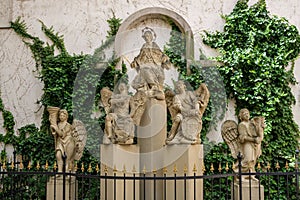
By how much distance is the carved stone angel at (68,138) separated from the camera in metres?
7.85

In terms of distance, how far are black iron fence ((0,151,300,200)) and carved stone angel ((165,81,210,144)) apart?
0.51 metres

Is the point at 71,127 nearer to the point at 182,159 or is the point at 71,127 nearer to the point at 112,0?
the point at 182,159

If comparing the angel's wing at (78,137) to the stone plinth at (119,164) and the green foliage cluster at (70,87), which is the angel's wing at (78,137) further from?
the green foliage cluster at (70,87)

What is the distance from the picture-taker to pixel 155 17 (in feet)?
32.5

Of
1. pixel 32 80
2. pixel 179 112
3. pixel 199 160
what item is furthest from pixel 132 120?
pixel 32 80

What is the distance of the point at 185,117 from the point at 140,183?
4.49ft

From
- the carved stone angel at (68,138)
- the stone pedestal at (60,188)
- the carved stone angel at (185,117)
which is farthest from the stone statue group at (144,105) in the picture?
the stone pedestal at (60,188)

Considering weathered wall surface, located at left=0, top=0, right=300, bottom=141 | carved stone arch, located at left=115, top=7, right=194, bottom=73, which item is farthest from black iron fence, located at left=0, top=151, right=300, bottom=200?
carved stone arch, located at left=115, top=7, right=194, bottom=73

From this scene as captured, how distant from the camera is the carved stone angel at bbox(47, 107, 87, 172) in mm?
7848

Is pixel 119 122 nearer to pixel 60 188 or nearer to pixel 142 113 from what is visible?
pixel 142 113

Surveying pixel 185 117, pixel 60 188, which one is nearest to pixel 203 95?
pixel 185 117

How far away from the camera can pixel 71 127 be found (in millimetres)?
8016

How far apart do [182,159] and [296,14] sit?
17.6ft

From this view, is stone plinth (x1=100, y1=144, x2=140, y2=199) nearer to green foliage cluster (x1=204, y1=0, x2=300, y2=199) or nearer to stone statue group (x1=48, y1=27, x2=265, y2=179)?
stone statue group (x1=48, y1=27, x2=265, y2=179)
